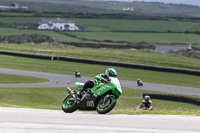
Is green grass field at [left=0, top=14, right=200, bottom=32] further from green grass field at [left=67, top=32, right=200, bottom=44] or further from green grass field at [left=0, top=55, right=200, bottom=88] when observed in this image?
green grass field at [left=0, top=55, right=200, bottom=88]

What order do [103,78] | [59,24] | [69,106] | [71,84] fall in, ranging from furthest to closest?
1. [59,24]
2. [71,84]
3. [69,106]
4. [103,78]

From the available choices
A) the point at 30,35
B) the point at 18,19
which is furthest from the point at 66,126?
the point at 18,19

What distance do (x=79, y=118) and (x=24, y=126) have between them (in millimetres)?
2143

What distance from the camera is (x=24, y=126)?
947 cm

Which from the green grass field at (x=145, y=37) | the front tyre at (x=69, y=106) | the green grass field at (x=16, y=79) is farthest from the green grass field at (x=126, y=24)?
the front tyre at (x=69, y=106)

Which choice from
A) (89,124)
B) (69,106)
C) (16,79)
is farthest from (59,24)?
(89,124)

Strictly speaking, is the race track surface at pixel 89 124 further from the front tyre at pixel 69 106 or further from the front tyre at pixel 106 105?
the front tyre at pixel 69 106

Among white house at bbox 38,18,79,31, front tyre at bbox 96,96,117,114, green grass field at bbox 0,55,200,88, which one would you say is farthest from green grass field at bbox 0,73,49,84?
white house at bbox 38,18,79,31

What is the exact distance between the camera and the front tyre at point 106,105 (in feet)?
41.1

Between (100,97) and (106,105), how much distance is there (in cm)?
53

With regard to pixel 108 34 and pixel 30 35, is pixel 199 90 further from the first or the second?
pixel 108 34

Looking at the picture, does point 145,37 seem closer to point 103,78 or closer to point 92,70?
point 92,70

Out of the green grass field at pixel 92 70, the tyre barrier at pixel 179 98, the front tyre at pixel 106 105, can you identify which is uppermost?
the front tyre at pixel 106 105

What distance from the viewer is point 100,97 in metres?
13.2
